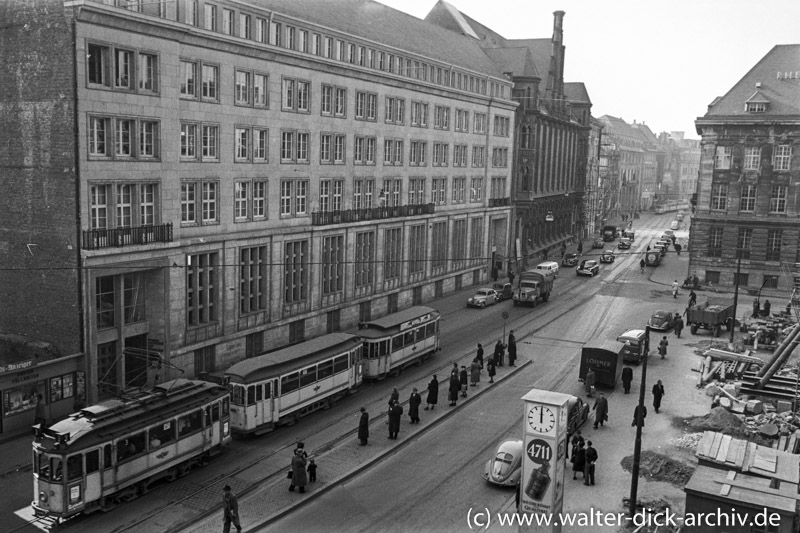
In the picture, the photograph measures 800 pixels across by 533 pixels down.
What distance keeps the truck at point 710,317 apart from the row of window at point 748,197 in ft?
68.4

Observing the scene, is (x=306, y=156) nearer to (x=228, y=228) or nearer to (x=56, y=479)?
(x=228, y=228)

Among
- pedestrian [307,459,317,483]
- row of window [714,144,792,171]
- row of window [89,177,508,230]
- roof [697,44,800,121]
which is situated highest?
roof [697,44,800,121]

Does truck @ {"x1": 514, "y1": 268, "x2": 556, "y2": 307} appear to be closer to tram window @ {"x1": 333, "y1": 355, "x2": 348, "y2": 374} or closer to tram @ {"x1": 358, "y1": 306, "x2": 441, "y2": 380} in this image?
tram @ {"x1": 358, "y1": 306, "x2": 441, "y2": 380}

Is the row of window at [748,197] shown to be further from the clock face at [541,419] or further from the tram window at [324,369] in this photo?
the clock face at [541,419]

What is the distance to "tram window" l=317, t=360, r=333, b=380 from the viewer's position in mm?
35281

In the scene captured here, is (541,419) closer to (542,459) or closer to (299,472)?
(542,459)

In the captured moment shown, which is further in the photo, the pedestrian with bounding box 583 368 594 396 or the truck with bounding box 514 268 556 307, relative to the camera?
the truck with bounding box 514 268 556 307

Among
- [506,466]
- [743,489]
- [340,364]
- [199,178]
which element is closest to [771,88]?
[340,364]

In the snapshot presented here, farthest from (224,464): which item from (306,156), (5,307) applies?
(306,156)

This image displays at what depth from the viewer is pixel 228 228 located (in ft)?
141

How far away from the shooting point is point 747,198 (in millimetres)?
74688

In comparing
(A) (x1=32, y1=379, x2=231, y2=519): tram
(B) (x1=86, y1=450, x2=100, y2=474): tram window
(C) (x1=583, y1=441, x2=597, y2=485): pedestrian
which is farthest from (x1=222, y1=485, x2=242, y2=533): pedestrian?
(C) (x1=583, y1=441, x2=597, y2=485): pedestrian

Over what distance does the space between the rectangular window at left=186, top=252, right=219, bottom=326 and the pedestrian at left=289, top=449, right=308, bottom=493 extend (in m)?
15.5

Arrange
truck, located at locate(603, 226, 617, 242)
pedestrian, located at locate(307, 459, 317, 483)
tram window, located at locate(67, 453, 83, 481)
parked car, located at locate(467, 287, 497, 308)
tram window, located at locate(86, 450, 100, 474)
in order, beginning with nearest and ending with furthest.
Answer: tram window, located at locate(67, 453, 83, 481) → tram window, located at locate(86, 450, 100, 474) → pedestrian, located at locate(307, 459, 317, 483) → parked car, located at locate(467, 287, 497, 308) → truck, located at locate(603, 226, 617, 242)
